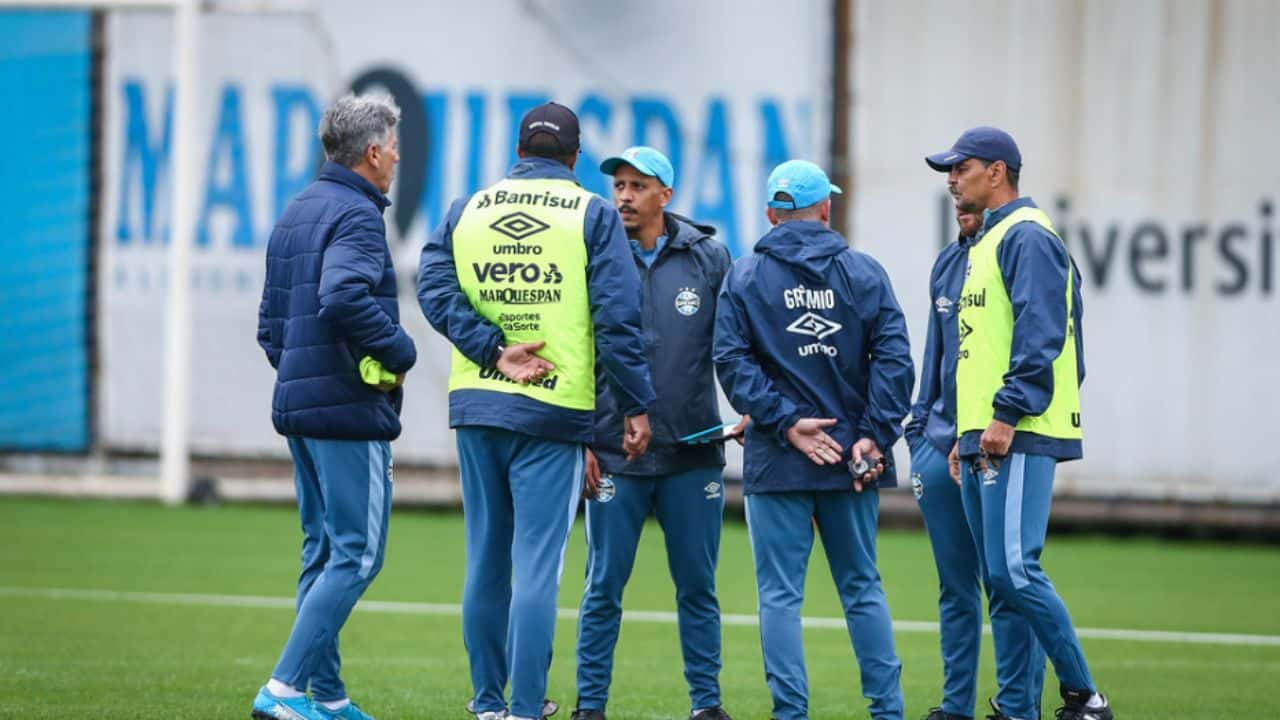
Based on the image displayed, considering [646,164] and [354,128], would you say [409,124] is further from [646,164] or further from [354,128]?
[354,128]

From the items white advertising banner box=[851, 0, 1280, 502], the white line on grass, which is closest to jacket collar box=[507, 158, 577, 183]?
the white line on grass

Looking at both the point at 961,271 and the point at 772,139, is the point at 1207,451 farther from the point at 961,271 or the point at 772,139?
the point at 961,271

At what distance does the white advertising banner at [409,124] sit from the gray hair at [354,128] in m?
8.69

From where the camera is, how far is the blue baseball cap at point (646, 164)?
24.0 ft

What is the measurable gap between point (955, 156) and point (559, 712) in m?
2.87

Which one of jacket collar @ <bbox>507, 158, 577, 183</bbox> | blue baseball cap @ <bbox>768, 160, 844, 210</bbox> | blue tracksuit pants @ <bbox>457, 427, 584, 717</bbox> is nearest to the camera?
blue tracksuit pants @ <bbox>457, 427, 584, 717</bbox>

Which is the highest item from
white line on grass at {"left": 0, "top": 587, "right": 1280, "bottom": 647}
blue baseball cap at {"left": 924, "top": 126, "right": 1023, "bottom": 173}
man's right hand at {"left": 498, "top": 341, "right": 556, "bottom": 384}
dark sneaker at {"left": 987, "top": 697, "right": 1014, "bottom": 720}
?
blue baseball cap at {"left": 924, "top": 126, "right": 1023, "bottom": 173}

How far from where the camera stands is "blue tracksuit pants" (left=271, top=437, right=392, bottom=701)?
6.35m

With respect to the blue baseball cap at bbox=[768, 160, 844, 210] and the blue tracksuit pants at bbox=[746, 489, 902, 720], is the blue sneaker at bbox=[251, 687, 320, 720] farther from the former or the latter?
the blue baseball cap at bbox=[768, 160, 844, 210]

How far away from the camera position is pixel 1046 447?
6.63 m

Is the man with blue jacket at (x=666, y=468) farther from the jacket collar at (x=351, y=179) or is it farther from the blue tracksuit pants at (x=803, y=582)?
the jacket collar at (x=351, y=179)

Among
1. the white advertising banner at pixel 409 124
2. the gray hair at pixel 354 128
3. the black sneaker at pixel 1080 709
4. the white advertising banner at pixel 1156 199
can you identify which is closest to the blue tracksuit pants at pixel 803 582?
the black sneaker at pixel 1080 709

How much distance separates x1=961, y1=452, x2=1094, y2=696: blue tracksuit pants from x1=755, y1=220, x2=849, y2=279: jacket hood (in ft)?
3.31

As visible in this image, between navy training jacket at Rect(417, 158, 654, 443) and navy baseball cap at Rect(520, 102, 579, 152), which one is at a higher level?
navy baseball cap at Rect(520, 102, 579, 152)
